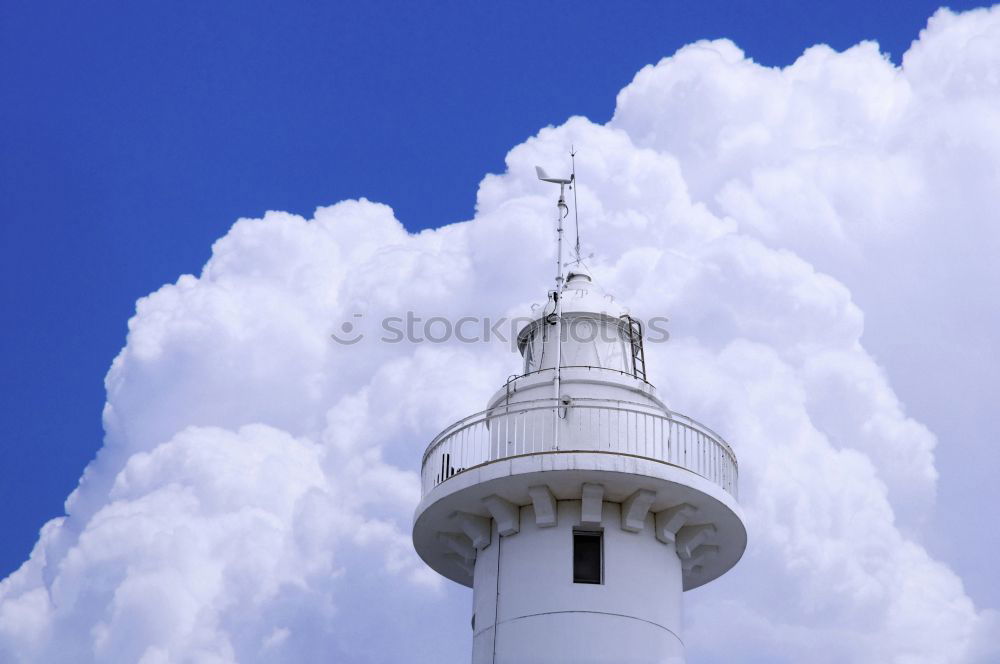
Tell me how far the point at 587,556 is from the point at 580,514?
655 millimetres

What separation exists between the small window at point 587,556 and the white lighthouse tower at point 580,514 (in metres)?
0.02

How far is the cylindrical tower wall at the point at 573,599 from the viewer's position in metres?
20.3

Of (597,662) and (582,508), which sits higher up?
(582,508)

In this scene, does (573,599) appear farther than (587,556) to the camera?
No

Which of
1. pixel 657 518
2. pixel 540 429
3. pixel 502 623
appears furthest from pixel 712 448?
pixel 502 623

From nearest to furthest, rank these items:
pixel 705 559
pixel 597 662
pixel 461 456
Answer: pixel 597 662
pixel 461 456
pixel 705 559

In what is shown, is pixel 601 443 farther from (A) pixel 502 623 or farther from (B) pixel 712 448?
(A) pixel 502 623

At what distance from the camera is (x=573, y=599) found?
20.5 meters

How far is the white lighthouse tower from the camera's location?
20.5 m

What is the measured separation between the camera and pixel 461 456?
21.6 m

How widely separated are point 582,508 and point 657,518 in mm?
1441

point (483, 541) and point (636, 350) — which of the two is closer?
point (483, 541)

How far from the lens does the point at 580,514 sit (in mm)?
21125

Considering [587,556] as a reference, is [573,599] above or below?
below
